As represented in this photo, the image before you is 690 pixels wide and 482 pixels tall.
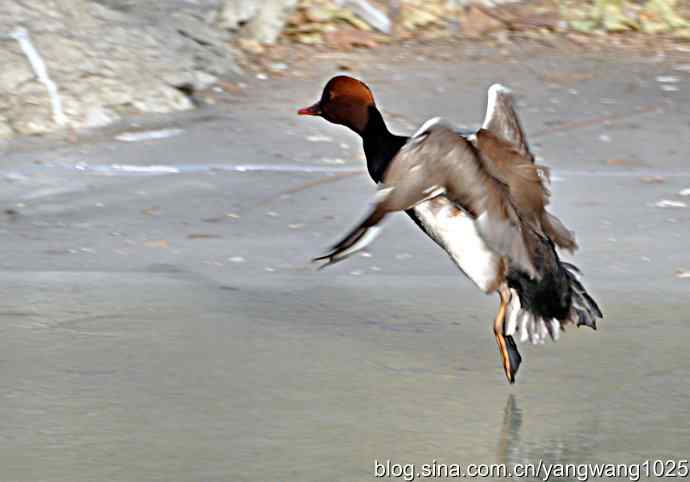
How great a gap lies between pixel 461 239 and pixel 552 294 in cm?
40

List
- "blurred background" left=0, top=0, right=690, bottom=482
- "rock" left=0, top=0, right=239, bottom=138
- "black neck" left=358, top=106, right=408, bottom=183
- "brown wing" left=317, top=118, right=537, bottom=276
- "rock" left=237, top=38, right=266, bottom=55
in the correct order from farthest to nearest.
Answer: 1. "rock" left=237, top=38, right=266, bottom=55
2. "rock" left=0, top=0, right=239, bottom=138
3. "black neck" left=358, top=106, right=408, bottom=183
4. "brown wing" left=317, top=118, right=537, bottom=276
5. "blurred background" left=0, top=0, right=690, bottom=482

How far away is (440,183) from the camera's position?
459 cm

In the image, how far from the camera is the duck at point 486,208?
15.0 ft

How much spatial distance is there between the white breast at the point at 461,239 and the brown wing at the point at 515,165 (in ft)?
0.57

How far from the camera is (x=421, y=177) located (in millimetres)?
4566

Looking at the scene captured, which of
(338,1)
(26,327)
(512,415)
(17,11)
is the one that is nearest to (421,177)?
(512,415)

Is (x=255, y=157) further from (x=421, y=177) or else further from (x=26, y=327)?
(x=421, y=177)

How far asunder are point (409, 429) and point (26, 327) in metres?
1.74

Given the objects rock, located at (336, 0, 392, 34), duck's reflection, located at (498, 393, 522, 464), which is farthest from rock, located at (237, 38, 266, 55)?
duck's reflection, located at (498, 393, 522, 464)

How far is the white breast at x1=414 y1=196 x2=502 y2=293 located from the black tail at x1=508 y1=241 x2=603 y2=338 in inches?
4.1

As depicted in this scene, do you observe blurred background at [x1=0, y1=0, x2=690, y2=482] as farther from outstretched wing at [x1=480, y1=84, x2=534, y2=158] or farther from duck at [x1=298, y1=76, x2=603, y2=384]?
outstretched wing at [x1=480, y1=84, x2=534, y2=158]

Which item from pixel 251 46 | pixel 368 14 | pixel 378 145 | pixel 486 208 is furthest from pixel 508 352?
pixel 368 14

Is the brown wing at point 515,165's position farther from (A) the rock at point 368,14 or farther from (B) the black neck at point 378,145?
(A) the rock at point 368,14

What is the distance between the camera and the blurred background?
4.34 metres
